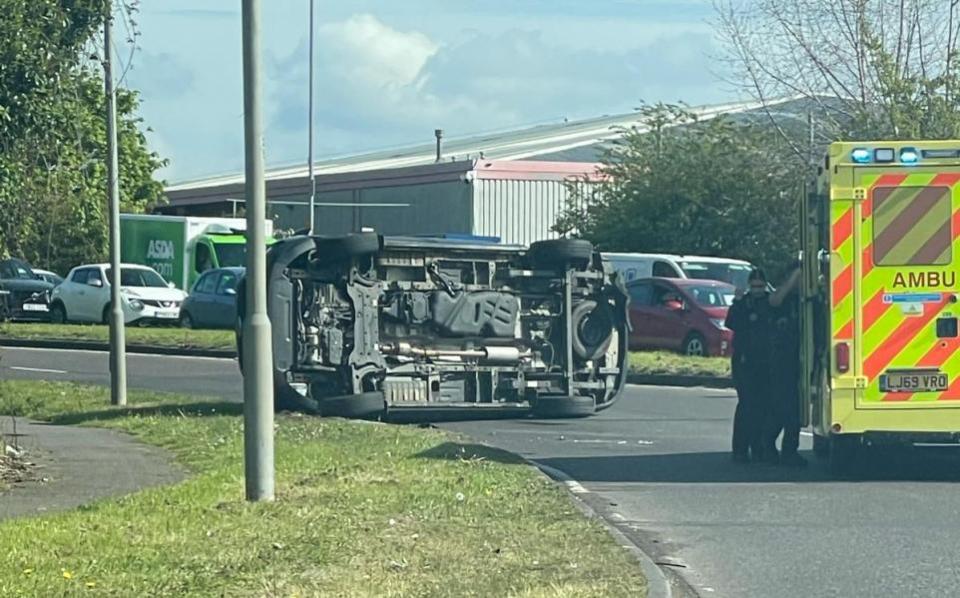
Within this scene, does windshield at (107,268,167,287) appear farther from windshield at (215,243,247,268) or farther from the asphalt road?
the asphalt road

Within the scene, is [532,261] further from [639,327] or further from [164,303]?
[164,303]

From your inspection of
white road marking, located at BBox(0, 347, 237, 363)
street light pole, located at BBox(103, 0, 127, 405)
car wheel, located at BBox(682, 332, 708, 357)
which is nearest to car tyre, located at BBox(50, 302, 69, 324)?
white road marking, located at BBox(0, 347, 237, 363)

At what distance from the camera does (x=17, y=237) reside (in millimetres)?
16109

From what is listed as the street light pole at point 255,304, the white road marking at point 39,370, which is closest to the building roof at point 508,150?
the white road marking at point 39,370

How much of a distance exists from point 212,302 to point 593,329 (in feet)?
62.1

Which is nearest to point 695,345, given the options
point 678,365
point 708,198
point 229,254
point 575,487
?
point 678,365

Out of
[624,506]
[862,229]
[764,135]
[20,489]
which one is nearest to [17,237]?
[20,489]

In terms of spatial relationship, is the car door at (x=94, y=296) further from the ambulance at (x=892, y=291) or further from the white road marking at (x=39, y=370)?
the ambulance at (x=892, y=291)

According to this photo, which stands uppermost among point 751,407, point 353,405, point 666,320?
point 666,320

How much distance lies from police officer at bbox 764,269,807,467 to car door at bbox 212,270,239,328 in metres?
21.9

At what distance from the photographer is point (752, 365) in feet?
50.3

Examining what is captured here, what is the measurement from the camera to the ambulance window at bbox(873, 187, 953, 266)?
1373cm

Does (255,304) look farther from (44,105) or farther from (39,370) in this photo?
(39,370)

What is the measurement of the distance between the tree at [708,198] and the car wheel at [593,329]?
1895 centimetres
